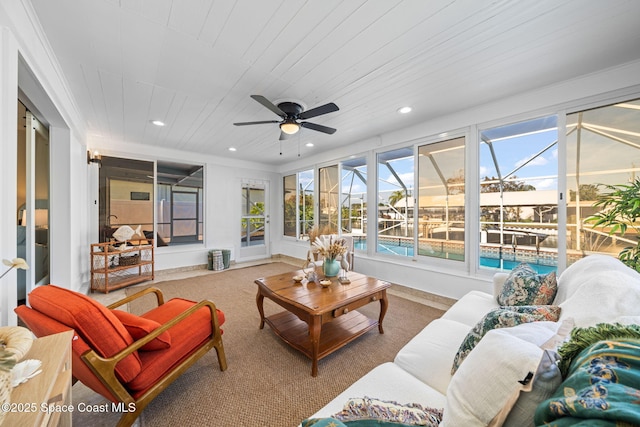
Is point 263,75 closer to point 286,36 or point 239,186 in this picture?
point 286,36

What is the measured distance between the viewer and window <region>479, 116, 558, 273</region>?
2.79 meters

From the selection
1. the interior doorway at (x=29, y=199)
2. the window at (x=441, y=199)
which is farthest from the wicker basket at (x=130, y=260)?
the window at (x=441, y=199)

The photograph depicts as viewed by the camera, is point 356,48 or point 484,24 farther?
point 356,48

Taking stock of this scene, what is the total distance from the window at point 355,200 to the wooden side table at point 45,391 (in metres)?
3.91

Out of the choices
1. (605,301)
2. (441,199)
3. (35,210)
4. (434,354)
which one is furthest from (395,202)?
(35,210)

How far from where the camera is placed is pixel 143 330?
136cm

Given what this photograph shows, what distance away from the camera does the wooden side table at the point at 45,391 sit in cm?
69

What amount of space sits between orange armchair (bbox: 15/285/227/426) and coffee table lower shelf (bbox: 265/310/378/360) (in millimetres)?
849

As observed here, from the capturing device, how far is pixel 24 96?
2039 millimetres

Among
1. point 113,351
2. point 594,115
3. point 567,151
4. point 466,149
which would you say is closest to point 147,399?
point 113,351

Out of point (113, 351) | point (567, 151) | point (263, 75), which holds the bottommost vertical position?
point (113, 351)

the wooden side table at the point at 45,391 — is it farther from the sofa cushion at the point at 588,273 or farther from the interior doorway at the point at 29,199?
the sofa cushion at the point at 588,273

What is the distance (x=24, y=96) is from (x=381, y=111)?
3.60 meters

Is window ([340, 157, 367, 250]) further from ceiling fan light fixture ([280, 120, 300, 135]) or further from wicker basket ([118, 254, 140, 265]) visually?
wicker basket ([118, 254, 140, 265])
